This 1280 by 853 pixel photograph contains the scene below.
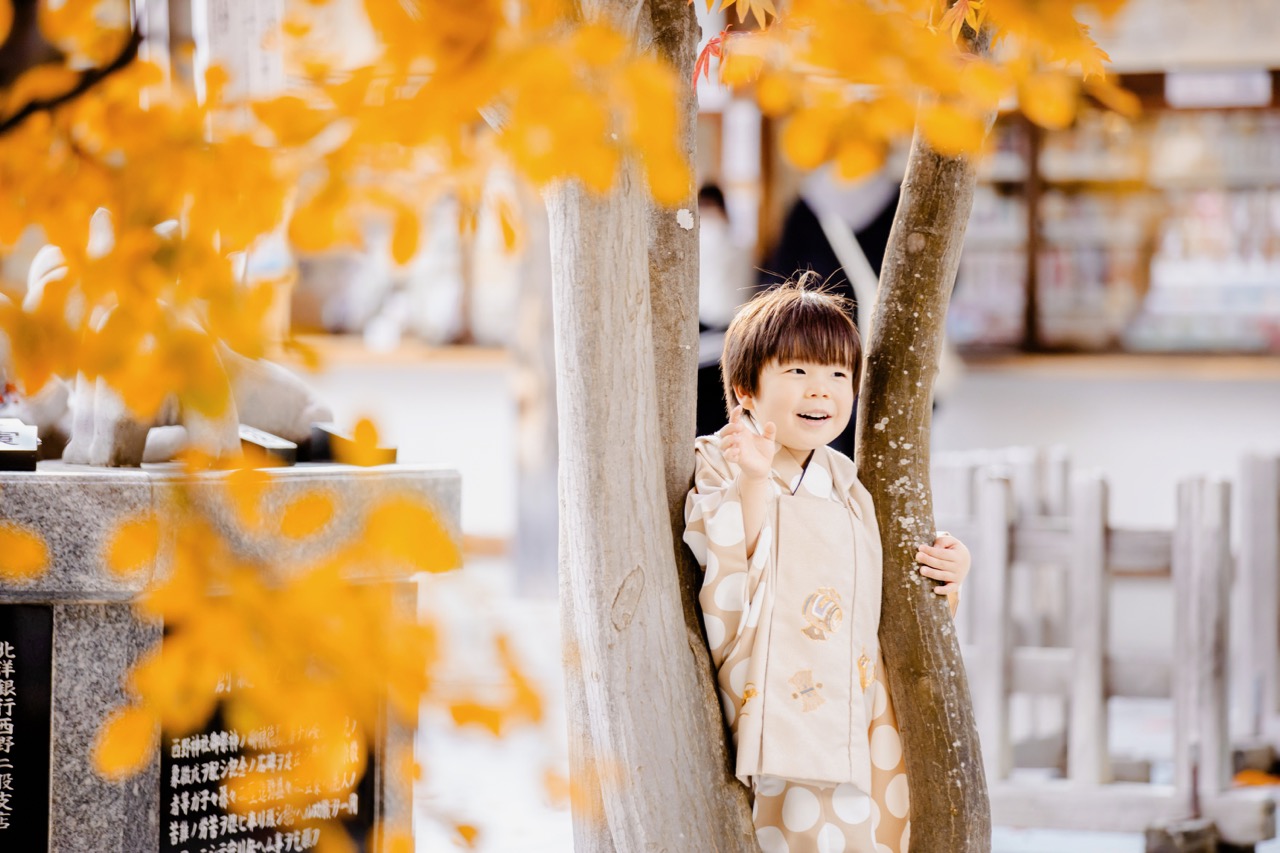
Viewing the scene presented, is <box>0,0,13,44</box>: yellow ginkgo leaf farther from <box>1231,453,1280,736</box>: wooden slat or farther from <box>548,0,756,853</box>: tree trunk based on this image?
<box>1231,453,1280,736</box>: wooden slat

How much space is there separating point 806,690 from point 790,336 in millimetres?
679

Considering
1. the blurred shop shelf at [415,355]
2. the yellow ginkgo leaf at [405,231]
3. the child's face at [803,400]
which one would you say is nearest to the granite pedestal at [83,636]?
the child's face at [803,400]

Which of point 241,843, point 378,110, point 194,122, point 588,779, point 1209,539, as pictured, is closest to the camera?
point 378,110

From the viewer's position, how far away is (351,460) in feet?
10.3

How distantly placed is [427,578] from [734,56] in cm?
153

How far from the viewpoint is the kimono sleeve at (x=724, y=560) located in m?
2.18


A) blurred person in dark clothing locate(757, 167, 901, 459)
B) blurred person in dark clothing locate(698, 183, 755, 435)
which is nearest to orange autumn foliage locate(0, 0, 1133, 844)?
blurred person in dark clothing locate(757, 167, 901, 459)

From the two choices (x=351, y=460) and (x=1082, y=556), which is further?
(x=1082, y=556)

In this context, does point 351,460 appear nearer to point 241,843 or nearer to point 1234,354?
point 241,843

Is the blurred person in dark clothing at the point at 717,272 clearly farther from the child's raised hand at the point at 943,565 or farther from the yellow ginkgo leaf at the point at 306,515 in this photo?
the child's raised hand at the point at 943,565

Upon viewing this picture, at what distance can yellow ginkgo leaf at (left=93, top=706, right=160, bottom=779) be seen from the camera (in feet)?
7.94

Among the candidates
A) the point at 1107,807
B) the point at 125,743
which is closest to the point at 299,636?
the point at 125,743

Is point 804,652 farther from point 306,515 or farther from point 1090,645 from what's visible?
point 1090,645

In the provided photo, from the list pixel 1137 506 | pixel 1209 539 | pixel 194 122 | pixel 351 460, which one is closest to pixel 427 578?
pixel 351 460
